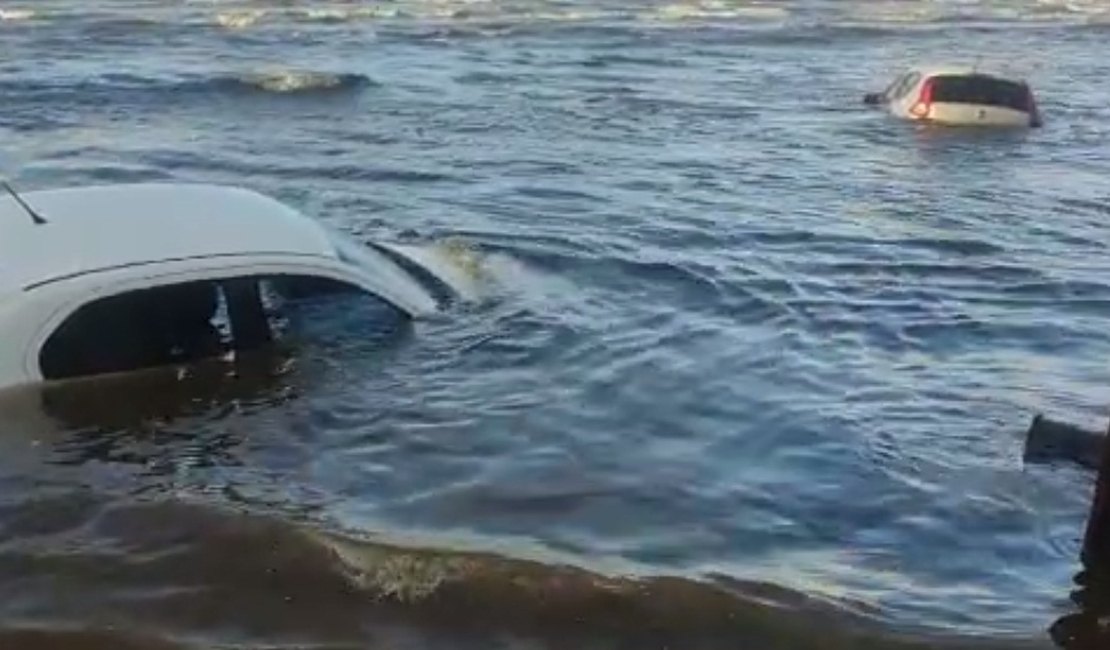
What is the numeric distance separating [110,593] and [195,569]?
45 cm

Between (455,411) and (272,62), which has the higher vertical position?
(455,411)

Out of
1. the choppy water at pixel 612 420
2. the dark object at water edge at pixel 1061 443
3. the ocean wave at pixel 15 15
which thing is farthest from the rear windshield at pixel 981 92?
the ocean wave at pixel 15 15

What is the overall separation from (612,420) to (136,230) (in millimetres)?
3047

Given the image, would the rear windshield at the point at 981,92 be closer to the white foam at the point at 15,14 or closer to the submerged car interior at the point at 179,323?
the submerged car interior at the point at 179,323

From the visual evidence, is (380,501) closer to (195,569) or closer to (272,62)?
(195,569)

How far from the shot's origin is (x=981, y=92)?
28.1 meters

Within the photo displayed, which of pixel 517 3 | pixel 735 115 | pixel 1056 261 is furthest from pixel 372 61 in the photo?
pixel 1056 261

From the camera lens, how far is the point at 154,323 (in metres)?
10.7

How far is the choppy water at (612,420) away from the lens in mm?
8906

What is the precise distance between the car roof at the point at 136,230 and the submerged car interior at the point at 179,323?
0.19 metres

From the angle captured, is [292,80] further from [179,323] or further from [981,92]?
[179,323]

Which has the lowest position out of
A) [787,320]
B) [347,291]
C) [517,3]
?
[517,3]

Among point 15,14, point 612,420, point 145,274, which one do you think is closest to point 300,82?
point 15,14

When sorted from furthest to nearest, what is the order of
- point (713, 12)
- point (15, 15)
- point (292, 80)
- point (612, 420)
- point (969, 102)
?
point (713, 12)
point (15, 15)
point (292, 80)
point (969, 102)
point (612, 420)
